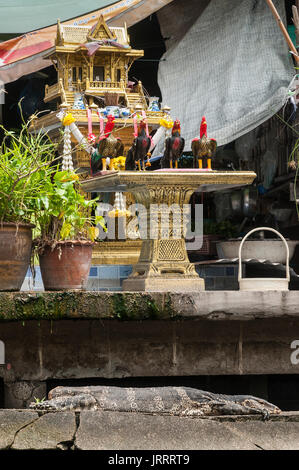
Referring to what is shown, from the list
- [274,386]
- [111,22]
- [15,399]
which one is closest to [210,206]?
[111,22]

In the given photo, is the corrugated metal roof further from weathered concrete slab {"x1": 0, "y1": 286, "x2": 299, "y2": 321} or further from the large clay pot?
weathered concrete slab {"x1": 0, "y1": 286, "x2": 299, "y2": 321}

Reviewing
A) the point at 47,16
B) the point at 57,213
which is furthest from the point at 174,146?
the point at 47,16

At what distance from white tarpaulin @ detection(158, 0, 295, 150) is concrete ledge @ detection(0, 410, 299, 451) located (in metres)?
5.62

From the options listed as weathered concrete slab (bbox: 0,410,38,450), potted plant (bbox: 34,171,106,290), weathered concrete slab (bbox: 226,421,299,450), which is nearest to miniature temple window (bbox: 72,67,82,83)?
potted plant (bbox: 34,171,106,290)

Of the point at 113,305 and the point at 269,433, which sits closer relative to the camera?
the point at 269,433

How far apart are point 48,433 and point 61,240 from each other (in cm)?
145

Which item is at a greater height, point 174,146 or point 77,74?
point 77,74

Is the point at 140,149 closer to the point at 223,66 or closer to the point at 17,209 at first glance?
the point at 17,209

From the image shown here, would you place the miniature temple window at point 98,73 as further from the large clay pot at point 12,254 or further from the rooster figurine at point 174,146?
the large clay pot at point 12,254

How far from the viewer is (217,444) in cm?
363

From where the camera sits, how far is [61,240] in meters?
4.78

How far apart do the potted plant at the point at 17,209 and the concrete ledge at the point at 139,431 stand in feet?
3.02

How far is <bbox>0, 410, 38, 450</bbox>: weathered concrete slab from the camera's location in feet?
11.9
